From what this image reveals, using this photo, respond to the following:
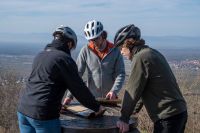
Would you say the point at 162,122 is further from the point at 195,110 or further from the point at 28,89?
the point at 195,110

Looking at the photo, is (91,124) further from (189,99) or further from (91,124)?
(189,99)

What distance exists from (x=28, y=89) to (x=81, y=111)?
74 cm

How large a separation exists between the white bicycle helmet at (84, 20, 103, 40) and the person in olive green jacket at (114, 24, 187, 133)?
110 centimetres

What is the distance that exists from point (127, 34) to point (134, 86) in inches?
21.6

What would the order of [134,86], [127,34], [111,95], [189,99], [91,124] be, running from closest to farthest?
[134,86]
[127,34]
[91,124]
[111,95]
[189,99]

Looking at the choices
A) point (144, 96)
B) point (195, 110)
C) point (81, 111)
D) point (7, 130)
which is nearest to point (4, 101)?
point (7, 130)

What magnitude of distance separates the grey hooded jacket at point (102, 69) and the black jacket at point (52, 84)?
153 centimetres

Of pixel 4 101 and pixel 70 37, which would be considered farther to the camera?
pixel 4 101

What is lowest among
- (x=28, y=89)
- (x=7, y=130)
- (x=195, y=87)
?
(x=7, y=130)

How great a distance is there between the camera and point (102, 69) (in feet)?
20.2

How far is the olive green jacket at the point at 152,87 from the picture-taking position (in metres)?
4.43

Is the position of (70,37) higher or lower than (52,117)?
higher

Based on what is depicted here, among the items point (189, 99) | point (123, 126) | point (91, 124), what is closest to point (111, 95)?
point (91, 124)

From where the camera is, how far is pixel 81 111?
16.8 feet
